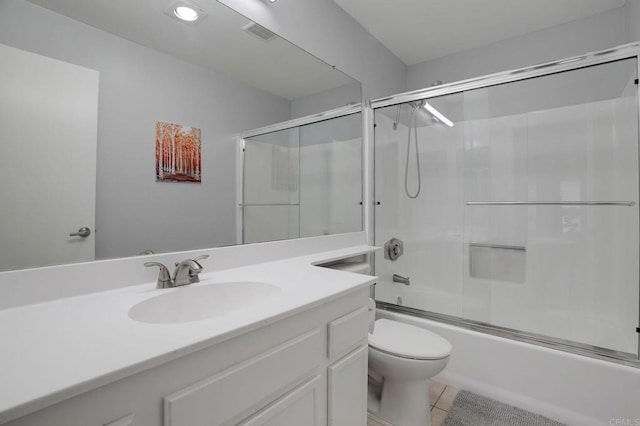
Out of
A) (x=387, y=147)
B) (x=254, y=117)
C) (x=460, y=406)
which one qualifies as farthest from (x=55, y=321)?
(x=387, y=147)

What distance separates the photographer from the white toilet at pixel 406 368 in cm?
137

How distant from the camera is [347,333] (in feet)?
3.38

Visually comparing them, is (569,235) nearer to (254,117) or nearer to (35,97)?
(254,117)

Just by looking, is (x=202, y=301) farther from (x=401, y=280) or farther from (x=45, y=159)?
(x=401, y=280)

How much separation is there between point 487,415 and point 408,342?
1.96 ft

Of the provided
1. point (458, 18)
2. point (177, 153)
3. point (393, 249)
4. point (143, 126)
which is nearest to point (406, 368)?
point (393, 249)

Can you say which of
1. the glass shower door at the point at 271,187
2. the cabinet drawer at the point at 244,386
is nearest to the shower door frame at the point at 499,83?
the glass shower door at the point at 271,187

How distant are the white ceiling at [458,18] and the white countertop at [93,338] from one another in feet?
6.39

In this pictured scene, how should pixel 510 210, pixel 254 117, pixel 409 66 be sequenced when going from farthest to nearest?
1. pixel 409 66
2. pixel 510 210
3. pixel 254 117

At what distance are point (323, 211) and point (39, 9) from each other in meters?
1.45

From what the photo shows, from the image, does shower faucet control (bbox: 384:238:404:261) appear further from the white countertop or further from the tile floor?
the white countertop

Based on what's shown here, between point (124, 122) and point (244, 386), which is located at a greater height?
point (124, 122)

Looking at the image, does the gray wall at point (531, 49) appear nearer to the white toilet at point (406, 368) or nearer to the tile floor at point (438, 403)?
the white toilet at point (406, 368)

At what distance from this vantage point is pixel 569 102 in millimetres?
2039
